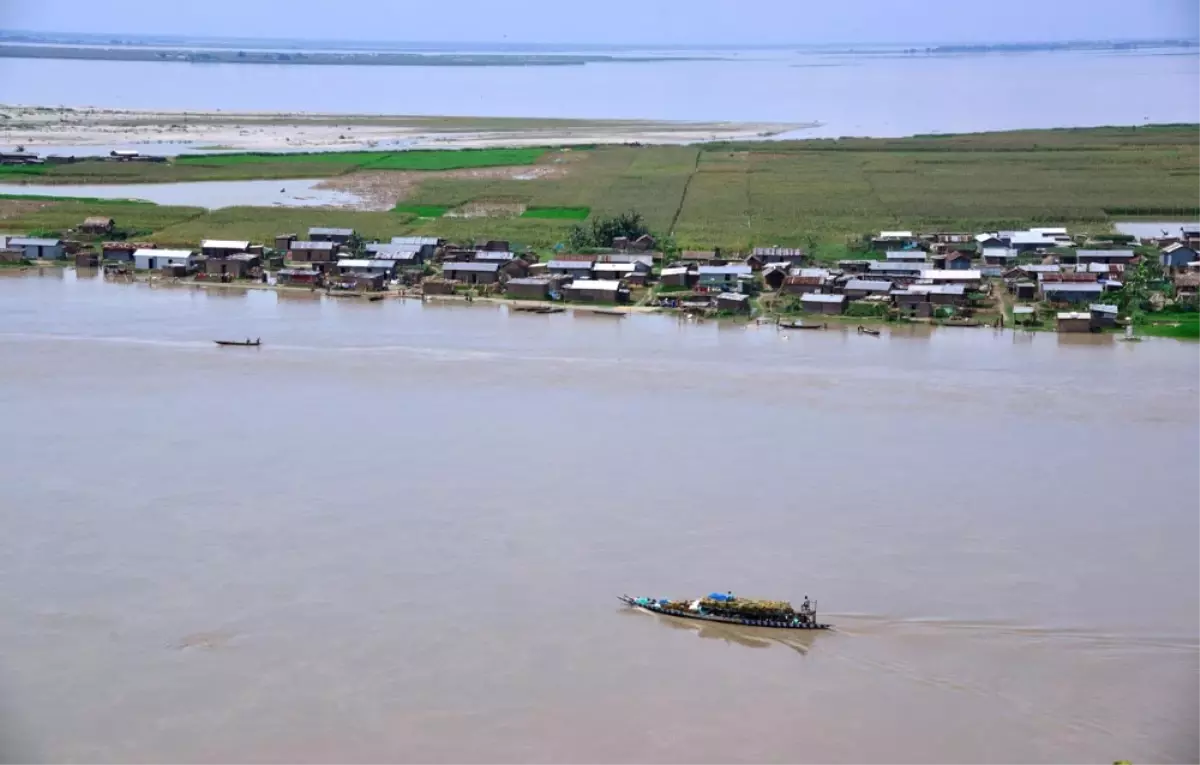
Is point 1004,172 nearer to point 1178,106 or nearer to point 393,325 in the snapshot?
point 393,325

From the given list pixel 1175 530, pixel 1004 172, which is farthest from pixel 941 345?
pixel 1004 172

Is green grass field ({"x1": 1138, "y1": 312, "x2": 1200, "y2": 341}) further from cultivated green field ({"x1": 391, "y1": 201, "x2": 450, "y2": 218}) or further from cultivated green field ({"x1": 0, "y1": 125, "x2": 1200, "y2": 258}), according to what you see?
cultivated green field ({"x1": 391, "y1": 201, "x2": 450, "y2": 218})

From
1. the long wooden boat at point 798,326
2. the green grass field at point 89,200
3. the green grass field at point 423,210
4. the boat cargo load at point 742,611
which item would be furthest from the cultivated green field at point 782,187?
the boat cargo load at point 742,611

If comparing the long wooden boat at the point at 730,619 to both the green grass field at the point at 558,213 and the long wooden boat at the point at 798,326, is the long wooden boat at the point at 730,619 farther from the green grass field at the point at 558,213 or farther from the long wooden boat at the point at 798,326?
the green grass field at the point at 558,213

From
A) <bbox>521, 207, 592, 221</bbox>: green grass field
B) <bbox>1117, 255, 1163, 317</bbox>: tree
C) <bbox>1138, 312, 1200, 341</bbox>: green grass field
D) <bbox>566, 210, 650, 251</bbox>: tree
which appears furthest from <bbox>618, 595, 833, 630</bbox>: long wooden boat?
<bbox>521, 207, 592, 221</bbox>: green grass field

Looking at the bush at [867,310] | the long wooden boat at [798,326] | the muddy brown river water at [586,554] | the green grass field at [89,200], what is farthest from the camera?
the green grass field at [89,200]

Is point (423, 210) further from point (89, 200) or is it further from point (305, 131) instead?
point (305, 131)
